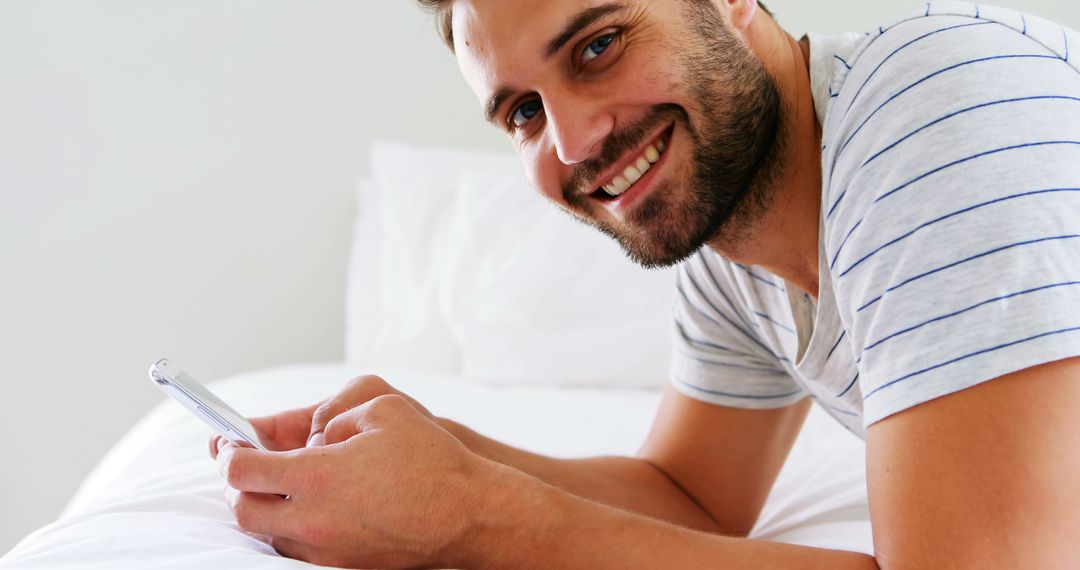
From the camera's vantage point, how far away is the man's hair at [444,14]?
0.99m

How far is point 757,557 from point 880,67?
41cm

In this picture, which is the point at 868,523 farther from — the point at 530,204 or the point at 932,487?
the point at 530,204

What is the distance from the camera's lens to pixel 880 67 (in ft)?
2.63

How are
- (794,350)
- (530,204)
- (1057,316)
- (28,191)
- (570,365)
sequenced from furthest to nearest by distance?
(28,191) < (530,204) < (570,365) < (794,350) < (1057,316)

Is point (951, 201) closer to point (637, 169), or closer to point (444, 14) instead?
point (637, 169)

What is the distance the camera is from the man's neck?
94 cm

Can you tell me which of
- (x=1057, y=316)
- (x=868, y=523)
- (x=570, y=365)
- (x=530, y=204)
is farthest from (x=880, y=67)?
(x=530, y=204)

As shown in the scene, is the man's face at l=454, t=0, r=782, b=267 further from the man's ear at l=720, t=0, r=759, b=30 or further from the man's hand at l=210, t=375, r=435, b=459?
the man's hand at l=210, t=375, r=435, b=459

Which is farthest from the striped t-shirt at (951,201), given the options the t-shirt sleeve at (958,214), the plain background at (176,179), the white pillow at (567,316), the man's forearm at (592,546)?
the plain background at (176,179)

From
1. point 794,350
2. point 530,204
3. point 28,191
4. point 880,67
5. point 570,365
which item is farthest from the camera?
point 28,191

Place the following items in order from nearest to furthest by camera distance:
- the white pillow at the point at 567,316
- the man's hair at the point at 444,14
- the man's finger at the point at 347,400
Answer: the man's finger at the point at 347,400 → the man's hair at the point at 444,14 → the white pillow at the point at 567,316

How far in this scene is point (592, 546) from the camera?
2.36 ft

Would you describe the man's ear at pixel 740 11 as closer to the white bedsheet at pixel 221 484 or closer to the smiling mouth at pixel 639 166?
the smiling mouth at pixel 639 166

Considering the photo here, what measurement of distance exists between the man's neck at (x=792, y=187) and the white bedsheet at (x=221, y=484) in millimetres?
301
